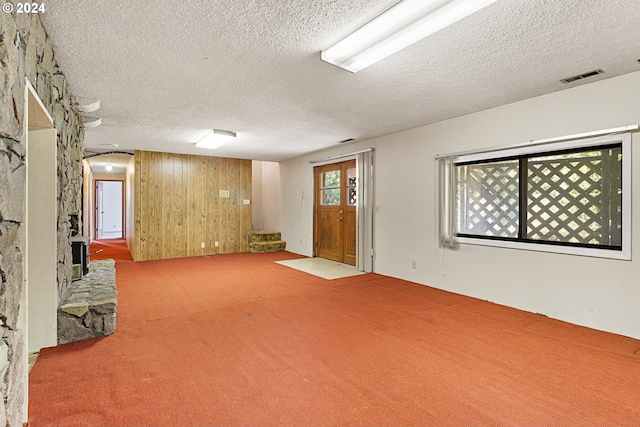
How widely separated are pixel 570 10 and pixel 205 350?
3.31 meters

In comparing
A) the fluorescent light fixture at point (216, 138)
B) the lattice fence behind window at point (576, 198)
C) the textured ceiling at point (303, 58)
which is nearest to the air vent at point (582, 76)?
the textured ceiling at point (303, 58)

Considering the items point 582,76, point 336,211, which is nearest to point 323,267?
point 336,211

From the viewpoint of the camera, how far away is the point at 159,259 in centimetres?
680

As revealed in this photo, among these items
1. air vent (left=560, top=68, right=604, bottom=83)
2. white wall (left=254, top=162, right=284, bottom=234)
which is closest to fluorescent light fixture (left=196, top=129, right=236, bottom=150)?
white wall (left=254, top=162, right=284, bottom=234)

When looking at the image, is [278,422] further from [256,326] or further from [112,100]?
[112,100]

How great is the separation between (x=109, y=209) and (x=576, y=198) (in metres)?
13.6

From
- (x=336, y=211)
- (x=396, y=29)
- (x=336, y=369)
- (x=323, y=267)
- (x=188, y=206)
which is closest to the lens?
(x=396, y=29)

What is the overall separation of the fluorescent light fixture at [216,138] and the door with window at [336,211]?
2.26m

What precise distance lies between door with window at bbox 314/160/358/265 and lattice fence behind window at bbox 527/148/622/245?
9.38 feet

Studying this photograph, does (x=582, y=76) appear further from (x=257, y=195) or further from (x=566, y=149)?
(x=257, y=195)

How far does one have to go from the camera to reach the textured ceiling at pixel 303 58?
6.30 ft

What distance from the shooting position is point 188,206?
23.5 feet

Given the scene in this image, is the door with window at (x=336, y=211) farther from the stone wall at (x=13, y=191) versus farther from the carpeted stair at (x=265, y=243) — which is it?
→ the stone wall at (x=13, y=191)

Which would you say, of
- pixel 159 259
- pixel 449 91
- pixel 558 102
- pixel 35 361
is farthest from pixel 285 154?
pixel 35 361
